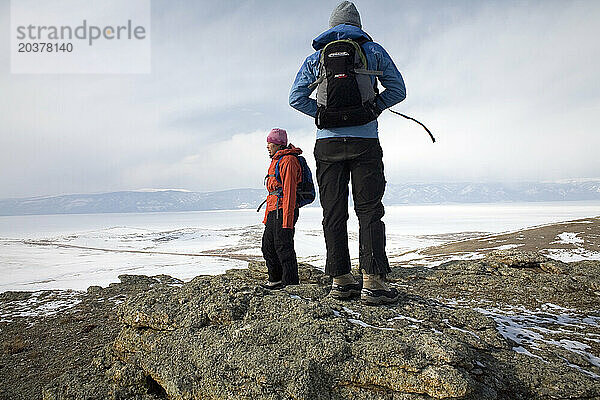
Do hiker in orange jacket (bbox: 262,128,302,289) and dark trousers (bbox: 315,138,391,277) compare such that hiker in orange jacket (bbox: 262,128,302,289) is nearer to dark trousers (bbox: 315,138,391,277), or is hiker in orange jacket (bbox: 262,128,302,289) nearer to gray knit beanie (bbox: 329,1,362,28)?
dark trousers (bbox: 315,138,391,277)

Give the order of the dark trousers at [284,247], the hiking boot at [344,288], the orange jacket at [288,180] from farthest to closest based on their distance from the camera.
A: the dark trousers at [284,247] < the orange jacket at [288,180] < the hiking boot at [344,288]

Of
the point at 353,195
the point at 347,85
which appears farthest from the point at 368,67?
the point at 353,195

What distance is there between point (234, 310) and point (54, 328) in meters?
7.20

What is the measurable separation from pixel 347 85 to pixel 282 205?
10.3ft

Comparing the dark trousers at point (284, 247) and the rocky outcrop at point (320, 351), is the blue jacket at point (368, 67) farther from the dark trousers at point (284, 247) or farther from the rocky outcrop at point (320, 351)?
the dark trousers at point (284, 247)

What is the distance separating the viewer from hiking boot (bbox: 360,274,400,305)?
4.71 metres

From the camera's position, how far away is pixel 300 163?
697cm

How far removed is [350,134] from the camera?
4.66m

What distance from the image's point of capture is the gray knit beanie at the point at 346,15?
4.82 meters

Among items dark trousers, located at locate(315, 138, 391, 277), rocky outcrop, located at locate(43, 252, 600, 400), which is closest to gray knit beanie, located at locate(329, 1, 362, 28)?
dark trousers, located at locate(315, 138, 391, 277)

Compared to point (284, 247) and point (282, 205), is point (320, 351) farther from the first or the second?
point (282, 205)

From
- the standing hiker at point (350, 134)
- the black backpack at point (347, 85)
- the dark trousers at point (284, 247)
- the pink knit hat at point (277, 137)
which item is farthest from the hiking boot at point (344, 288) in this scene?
the pink knit hat at point (277, 137)

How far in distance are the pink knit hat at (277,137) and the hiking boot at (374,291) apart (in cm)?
356

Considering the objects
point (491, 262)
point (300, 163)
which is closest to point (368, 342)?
point (300, 163)
